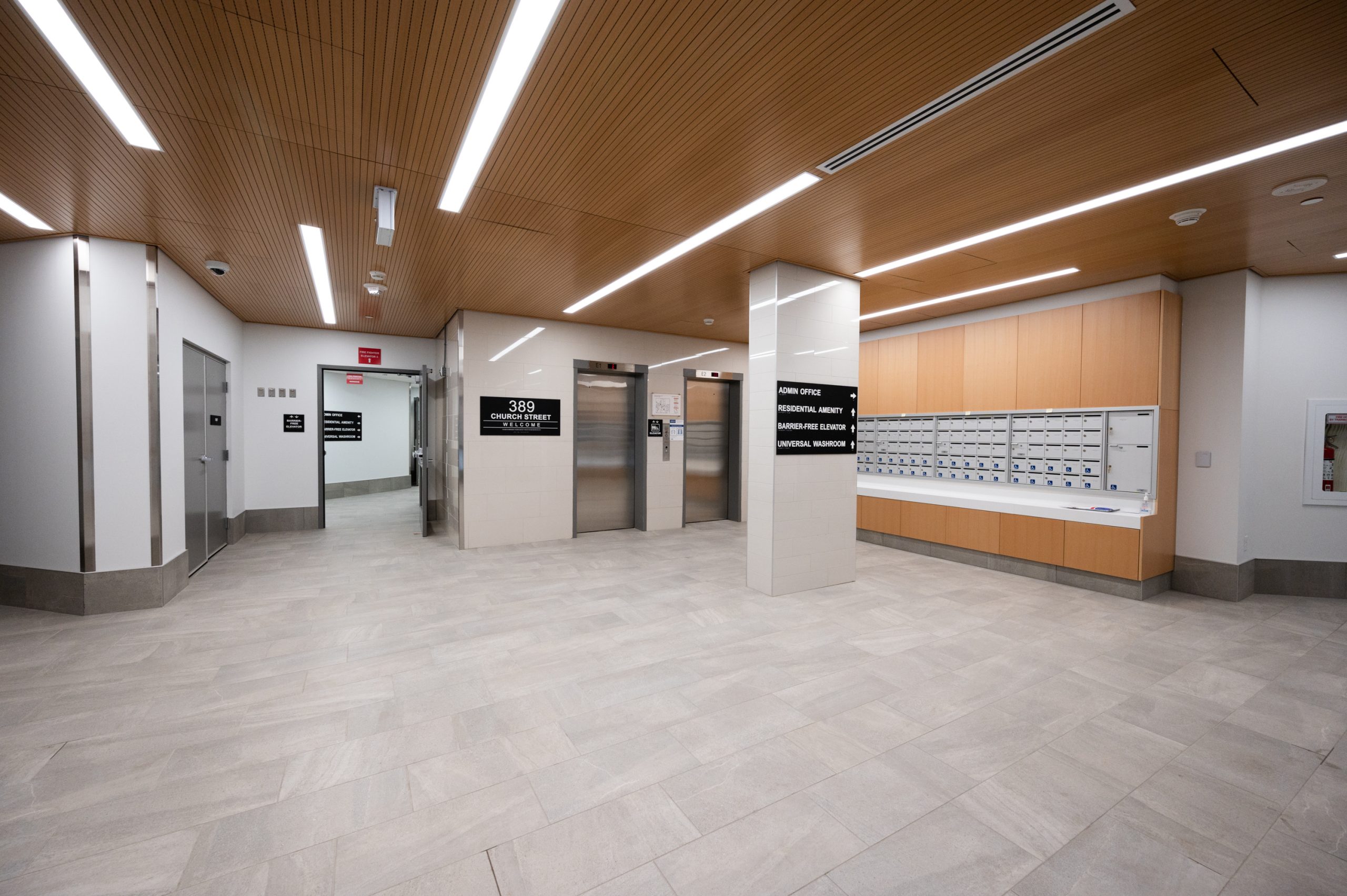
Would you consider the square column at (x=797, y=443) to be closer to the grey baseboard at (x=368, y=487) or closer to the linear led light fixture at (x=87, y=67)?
the linear led light fixture at (x=87, y=67)

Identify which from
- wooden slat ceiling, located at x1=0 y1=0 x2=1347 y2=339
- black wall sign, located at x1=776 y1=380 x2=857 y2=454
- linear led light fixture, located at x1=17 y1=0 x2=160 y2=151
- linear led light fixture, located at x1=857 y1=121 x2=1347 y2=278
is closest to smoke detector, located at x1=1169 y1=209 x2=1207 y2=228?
wooden slat ceiling, located at x1=0 y1=0 x2=1347 y2=339

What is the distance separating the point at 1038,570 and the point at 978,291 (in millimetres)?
3139

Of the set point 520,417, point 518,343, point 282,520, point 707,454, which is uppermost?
point 518,343

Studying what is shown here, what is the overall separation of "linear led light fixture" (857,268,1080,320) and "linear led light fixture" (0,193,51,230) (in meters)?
6.93

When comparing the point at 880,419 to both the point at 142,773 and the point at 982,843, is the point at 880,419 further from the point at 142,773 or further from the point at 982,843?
the point at 142,773

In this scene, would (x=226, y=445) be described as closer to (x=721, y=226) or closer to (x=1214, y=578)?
(x=721, y=226)

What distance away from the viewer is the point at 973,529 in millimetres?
6582

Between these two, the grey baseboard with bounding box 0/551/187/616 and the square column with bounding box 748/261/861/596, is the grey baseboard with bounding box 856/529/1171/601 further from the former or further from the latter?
the grey baseboard with bounding box 0/551/187/616

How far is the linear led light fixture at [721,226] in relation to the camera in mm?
3623

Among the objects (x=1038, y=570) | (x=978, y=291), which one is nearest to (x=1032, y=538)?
(x=1038, y=570)

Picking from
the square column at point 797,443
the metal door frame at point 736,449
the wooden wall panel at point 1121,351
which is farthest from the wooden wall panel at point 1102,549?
the metal door frame at point 736,449

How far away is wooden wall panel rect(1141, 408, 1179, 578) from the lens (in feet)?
17.4

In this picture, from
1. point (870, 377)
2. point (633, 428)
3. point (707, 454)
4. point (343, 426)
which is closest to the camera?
point (870, 377)

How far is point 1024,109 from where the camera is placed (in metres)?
2.78
